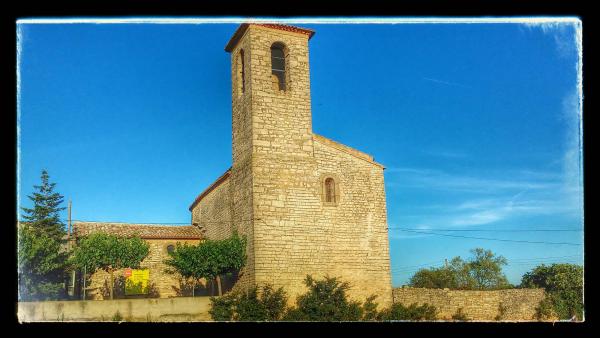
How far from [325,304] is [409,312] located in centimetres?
372

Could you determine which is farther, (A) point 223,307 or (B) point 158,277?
(B) point 158,277

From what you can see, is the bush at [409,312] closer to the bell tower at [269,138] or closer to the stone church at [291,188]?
the stone church at [291,188]

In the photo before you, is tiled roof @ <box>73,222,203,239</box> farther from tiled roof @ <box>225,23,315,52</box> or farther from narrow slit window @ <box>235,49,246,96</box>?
tiled roof @ <box>225,23,315,52</box>

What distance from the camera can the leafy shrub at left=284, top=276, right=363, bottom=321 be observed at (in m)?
18.8

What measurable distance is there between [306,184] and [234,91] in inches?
197

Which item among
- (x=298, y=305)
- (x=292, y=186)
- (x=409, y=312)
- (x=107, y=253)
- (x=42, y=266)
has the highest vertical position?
(x=292, y=186)

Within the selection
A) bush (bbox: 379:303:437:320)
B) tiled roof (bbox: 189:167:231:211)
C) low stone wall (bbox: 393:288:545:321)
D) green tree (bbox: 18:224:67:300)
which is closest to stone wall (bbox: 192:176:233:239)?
tiled roof (bbox: 189:167:231:211)

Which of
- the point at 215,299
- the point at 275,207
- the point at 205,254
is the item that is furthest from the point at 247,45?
the point at 215,299

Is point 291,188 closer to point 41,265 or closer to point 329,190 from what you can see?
point 329,190

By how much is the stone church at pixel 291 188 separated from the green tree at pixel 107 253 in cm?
240

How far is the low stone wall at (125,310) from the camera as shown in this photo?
16484 millimetres

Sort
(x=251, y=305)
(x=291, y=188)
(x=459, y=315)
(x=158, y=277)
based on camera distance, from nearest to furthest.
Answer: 1. (x=251, y=305)
2. (x=291, y=188)
3. (x=459, y=315)
4. (x=158, y=277)

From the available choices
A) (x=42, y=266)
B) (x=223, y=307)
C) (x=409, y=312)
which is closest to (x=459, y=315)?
(x=409, y=312)

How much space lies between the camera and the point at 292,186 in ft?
67.4
